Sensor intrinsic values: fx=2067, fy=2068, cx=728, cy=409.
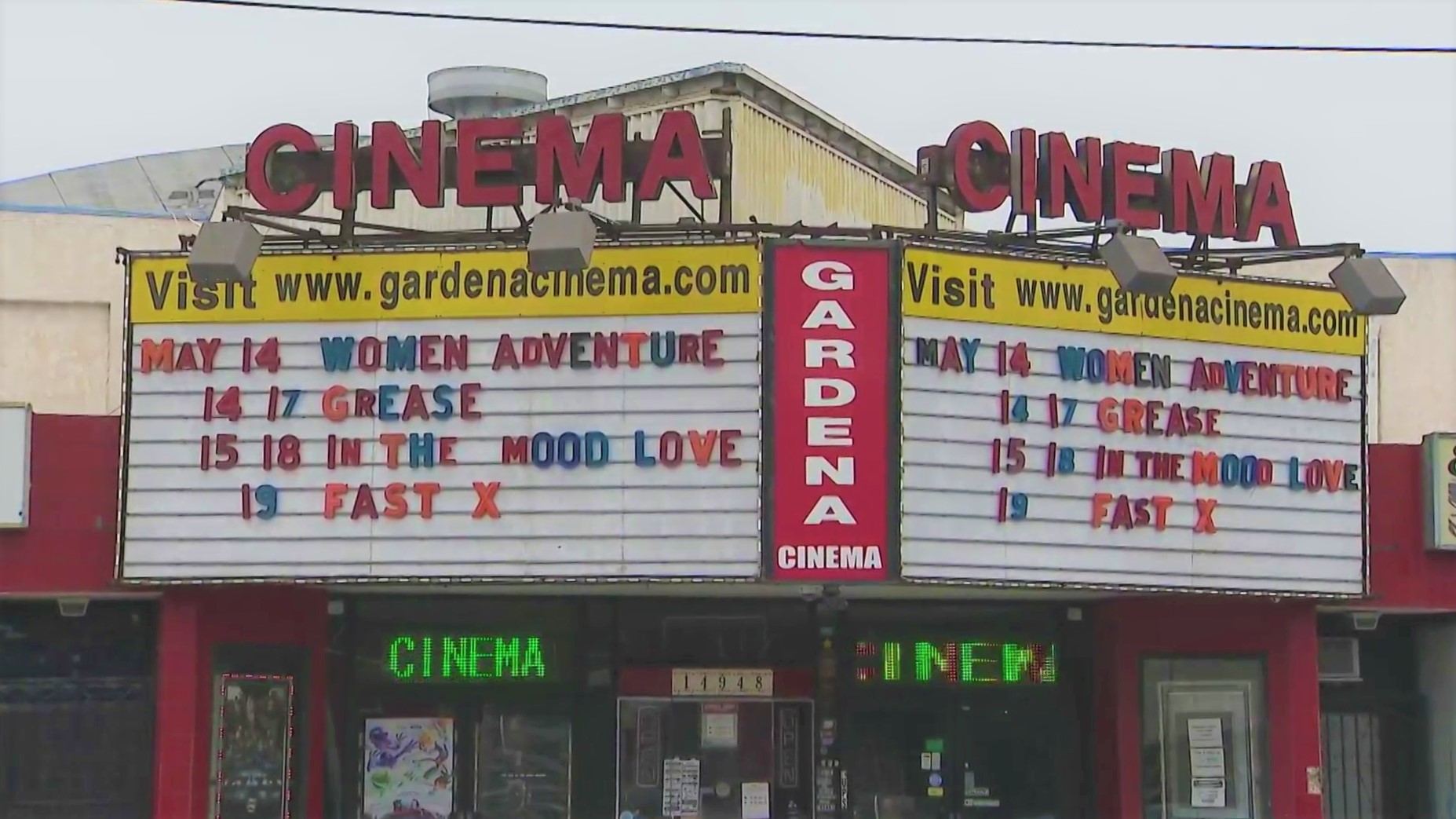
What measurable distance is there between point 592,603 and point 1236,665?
20.2 feet

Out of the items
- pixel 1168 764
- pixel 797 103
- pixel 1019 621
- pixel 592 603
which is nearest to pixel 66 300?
pixel 797 103

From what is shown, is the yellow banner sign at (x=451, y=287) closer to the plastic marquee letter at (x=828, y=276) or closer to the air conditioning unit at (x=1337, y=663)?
the plastic marquee letter at (x=828, y=276)

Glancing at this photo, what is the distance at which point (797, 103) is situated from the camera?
88.0ft

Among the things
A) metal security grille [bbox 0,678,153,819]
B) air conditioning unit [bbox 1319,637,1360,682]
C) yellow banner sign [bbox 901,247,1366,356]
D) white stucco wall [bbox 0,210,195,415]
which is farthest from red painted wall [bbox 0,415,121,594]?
air conditioning unit [bbox 1319,637,1360,682]

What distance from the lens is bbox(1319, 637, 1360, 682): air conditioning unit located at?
2147 cm

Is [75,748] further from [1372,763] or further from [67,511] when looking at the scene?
[1372,763]

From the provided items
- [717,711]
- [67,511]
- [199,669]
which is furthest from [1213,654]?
[67,511]

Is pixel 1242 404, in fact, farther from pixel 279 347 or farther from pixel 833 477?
pixel 279 347

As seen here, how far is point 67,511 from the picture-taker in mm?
17734

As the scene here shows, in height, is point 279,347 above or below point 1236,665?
above

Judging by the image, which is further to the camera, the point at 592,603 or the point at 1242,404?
the point at 592,603

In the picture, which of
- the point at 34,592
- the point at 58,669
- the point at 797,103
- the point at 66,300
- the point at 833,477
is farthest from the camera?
the point at 66,300

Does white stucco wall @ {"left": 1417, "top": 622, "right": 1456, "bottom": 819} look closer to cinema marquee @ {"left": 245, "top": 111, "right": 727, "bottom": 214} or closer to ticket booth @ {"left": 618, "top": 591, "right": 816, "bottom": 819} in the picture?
ticket booth @ {"left": 618, "top": 591, "right": 816, "bottom": 819}

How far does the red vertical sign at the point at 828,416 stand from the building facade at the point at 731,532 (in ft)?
0.09
